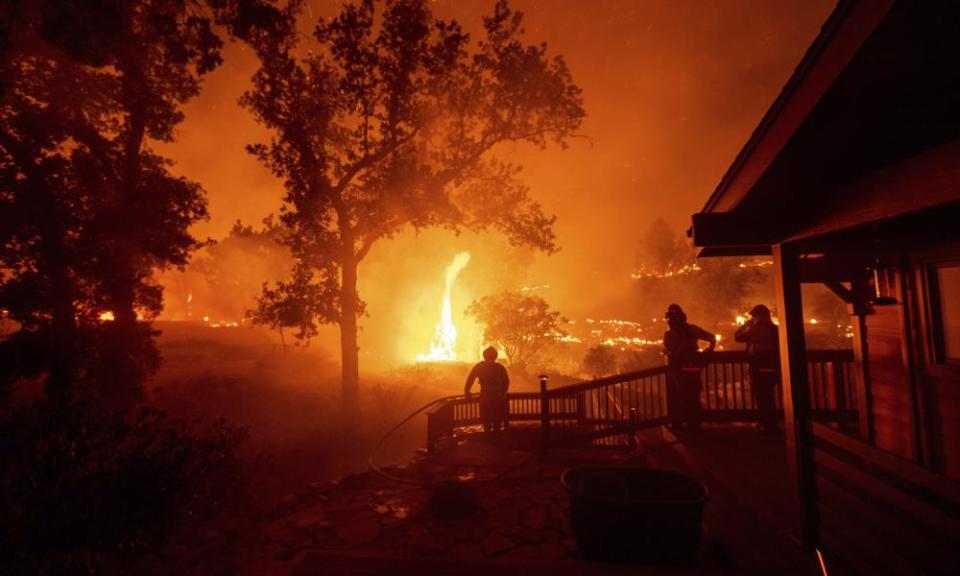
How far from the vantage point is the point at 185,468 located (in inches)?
218

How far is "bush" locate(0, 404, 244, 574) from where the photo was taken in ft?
12.9

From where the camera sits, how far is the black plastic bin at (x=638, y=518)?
13.9ft

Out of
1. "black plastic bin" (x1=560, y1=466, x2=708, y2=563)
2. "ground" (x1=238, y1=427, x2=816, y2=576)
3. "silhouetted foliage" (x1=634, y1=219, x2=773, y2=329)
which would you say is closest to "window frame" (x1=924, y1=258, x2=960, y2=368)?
"ground" (x1=238, y1=427, x2=816, y2=576)

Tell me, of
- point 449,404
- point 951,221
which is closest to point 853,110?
point 951,221

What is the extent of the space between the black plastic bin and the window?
154 inches

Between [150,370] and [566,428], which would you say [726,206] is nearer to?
[566,428]

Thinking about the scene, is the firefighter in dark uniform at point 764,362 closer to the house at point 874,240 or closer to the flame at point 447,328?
the house at point 874,240

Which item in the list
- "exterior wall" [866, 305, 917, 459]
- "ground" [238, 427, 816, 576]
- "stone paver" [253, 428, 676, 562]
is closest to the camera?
"ground" [238, 427, 816, 576]

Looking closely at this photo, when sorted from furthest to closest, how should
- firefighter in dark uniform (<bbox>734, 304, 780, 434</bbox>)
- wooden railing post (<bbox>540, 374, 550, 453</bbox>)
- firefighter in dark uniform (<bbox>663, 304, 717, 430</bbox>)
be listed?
1. wooden railing post (<bbox>540, 374, 550, 453</bbox>)
2. firefighter in dark uniform (<bbox>663, 304, 717, 430</bbox>)
3. firefighter in dark uniform (<bbox>734, 304, 780, 434</bbox>)

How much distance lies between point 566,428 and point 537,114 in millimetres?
12375

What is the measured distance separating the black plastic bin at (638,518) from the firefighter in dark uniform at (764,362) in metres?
5.00

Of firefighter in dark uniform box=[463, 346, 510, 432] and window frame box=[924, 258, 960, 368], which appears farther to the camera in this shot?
firefighter in dark uniform box=[463, 346, 510, 432]

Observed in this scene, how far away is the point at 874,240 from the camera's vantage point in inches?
209

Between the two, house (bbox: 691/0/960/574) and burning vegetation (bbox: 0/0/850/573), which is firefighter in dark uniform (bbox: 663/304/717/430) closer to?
house (bbox: 691/0/960/574)
